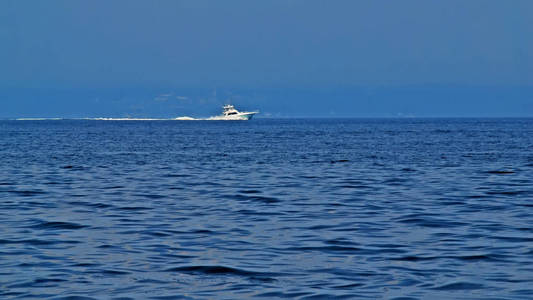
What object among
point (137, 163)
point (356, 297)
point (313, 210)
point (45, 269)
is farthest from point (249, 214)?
point (137, 163)

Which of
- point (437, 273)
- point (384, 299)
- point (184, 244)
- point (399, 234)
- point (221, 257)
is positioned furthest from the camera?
point (399, 234)

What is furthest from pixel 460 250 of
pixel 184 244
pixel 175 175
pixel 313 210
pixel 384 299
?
pixel 175 175

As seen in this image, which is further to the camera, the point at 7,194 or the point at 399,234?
the point at 7,194

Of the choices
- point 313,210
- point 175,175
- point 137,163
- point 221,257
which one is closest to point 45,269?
point 221,257

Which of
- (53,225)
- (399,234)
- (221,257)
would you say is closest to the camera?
(221,257)

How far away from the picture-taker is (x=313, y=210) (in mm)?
21719

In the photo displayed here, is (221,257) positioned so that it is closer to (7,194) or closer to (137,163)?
(7,194)

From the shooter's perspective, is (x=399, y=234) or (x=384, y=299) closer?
(x=384, y=299)

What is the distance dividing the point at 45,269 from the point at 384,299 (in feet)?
20.3

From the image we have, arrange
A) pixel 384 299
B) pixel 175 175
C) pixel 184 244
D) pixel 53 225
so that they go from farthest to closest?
pixel 175 175, pixel 53 225, pixel 184 244, pixel 384 299

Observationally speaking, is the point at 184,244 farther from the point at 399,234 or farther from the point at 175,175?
the point at 175,175

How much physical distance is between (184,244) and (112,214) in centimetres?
567

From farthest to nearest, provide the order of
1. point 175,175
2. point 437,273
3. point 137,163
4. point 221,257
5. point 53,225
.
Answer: point 137,163 → point 175,175 → point 53,225 → point 221,257 → point 437,273

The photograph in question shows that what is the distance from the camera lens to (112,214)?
20984mm
